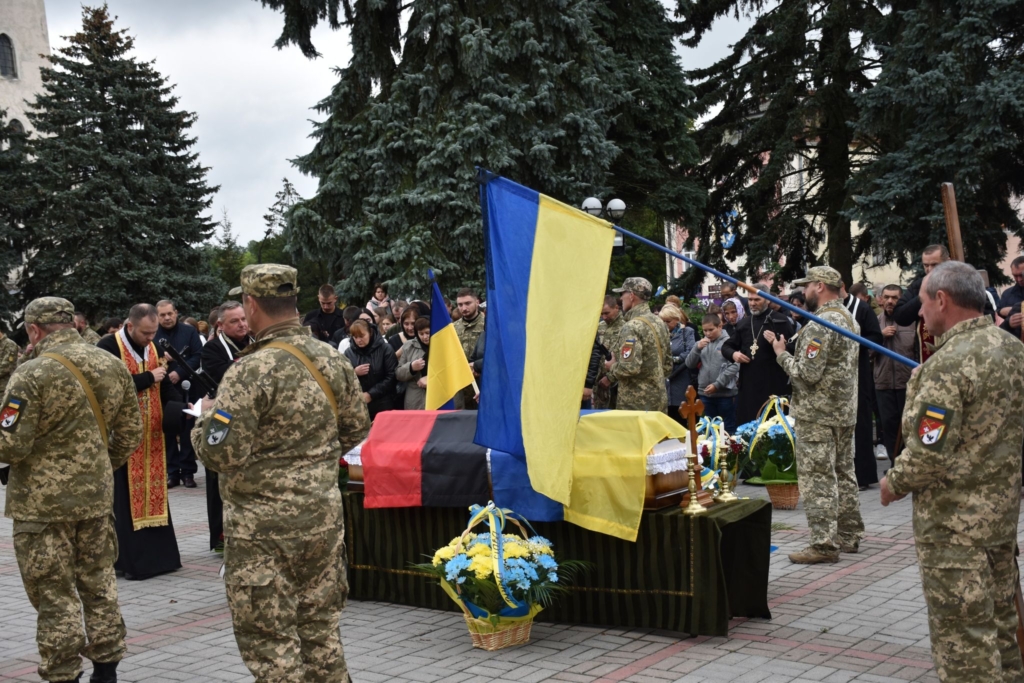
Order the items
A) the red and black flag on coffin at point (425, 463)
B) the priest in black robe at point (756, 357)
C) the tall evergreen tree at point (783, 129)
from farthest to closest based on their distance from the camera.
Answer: the tall evergreen tree at point (783, 129) → the priest in black robe at point (756, 357) → the red and black flag on coffin at point (425, 463)

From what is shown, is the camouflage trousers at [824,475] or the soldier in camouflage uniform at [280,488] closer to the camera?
the soldier in camouflage uniform at [280,488]

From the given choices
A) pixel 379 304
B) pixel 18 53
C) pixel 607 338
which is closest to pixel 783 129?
pixel 379 304

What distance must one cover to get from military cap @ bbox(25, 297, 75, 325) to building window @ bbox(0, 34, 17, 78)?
1754 inches

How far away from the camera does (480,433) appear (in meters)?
6.49

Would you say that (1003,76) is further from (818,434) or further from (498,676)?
(498,676)

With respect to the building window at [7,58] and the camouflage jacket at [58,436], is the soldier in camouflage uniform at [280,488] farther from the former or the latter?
the building window at [7,58]

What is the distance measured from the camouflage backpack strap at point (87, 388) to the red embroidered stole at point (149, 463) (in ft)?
9.70

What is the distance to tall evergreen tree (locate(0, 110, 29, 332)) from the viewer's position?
119 feet

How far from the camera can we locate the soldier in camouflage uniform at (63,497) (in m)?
5.50

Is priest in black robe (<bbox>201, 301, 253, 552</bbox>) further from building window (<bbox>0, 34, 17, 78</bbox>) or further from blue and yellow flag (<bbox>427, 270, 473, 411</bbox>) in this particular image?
building window (<bbox>0, 34, 17, 78</bbox>)

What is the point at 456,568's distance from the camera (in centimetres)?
614

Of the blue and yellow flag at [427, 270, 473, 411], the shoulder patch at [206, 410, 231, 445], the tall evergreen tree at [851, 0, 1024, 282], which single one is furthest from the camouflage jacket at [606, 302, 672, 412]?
the tall evergreen tree at [851, 0, 1024, 282]

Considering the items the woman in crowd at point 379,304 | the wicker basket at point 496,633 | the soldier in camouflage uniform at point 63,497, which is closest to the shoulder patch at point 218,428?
the soldier in camouflage uniform at point 63,497

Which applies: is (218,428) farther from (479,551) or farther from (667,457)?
(667,457)
